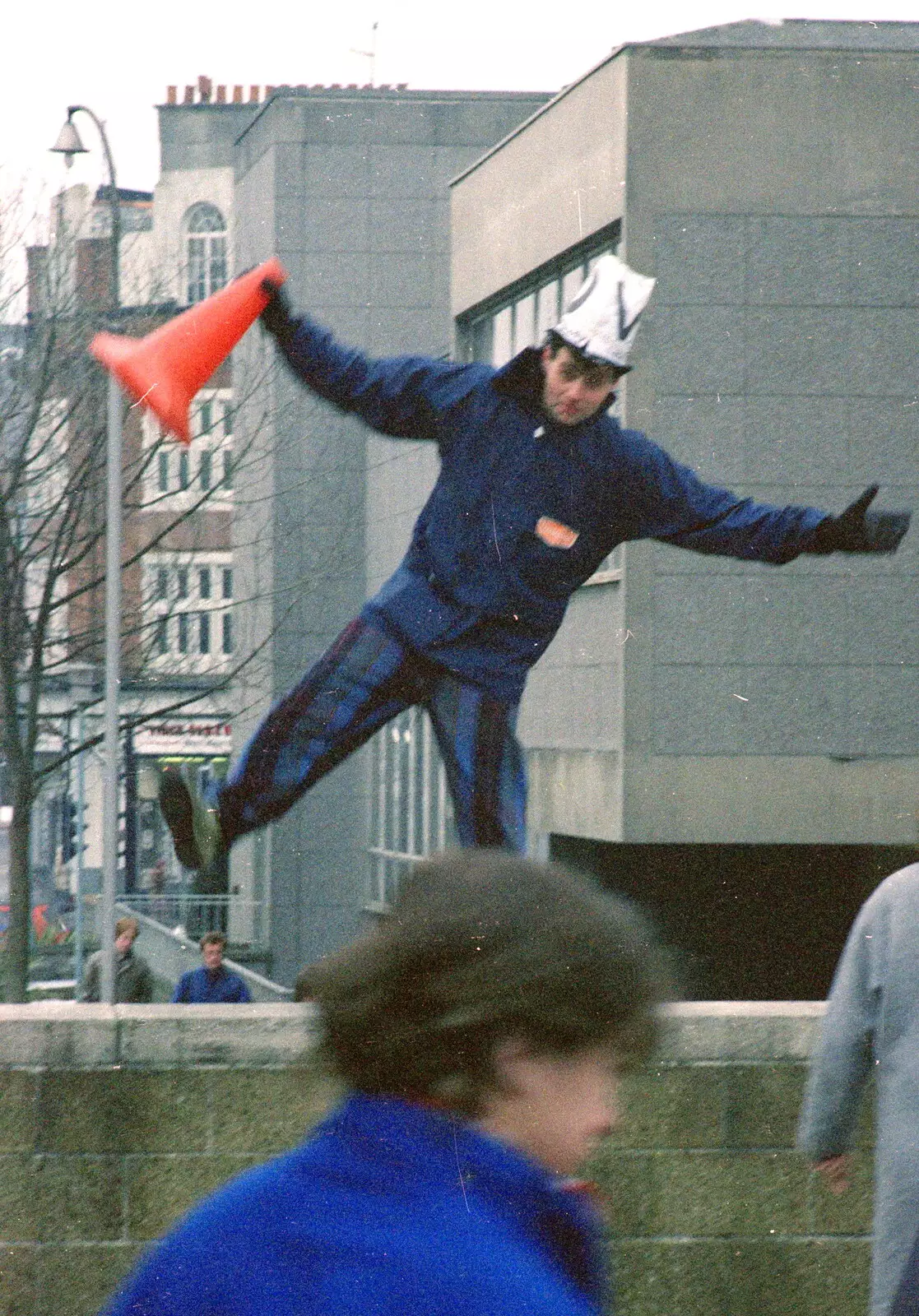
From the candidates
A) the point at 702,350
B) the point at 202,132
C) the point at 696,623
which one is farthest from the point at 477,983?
the point at 702,350

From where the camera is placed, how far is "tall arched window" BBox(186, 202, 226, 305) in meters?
9.53

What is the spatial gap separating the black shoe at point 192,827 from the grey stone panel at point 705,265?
598 centimetres

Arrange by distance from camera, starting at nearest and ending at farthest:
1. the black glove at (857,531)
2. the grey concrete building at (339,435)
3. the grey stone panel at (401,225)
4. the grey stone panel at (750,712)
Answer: the black glove at (857,531) → the grey concrete building at (339,435) → the grey stone panel at (401,225) → the grey stone panel at (750,712)

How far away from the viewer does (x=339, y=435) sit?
789cm

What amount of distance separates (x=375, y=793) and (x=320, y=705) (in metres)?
3.08

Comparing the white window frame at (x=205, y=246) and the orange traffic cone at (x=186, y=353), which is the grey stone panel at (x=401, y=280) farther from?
the orange traffic cone at (x=186, y=353)

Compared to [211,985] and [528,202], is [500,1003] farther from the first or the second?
[211,985]

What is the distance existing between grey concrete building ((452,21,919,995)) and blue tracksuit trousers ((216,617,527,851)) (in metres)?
3.74

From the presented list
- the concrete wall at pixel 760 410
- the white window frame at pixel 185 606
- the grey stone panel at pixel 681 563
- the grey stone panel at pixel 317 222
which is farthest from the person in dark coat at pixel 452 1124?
the grey stone panel at pixel 681 563

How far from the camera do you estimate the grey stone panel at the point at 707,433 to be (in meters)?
10.6

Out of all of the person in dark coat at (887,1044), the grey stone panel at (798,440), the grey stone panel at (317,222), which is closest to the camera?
the person in dark coat at (887,1044)

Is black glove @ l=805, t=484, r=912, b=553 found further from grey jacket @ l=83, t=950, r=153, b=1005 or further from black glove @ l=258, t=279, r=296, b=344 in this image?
grey jacket @ l=83, t=950, r=153, b=1005

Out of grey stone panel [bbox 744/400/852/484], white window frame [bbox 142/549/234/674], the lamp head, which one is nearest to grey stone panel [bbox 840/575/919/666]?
grey stone panel [bbox 744/400/852/484]

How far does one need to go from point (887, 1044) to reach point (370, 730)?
219 cm
